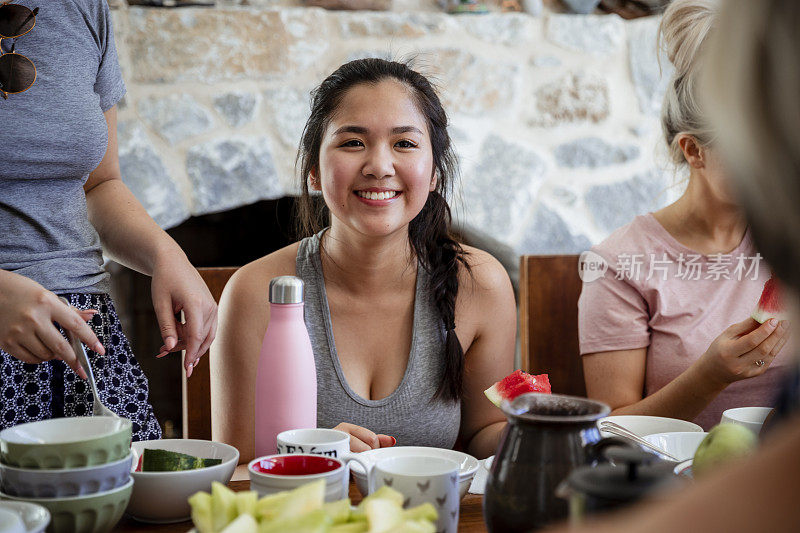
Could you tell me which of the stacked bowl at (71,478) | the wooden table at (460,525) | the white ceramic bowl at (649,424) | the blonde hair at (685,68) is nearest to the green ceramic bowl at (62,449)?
the stacked bowl at (71,478)

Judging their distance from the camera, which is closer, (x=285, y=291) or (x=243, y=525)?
(x=243, y=525)

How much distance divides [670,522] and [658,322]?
53.0 inches

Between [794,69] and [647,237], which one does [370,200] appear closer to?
[647,237]

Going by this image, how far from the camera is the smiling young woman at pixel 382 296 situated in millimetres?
1462

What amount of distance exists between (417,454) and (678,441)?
0.38 m

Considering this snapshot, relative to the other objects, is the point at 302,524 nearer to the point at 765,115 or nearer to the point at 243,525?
the point at 243,525

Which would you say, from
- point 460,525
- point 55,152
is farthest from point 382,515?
point 55,152

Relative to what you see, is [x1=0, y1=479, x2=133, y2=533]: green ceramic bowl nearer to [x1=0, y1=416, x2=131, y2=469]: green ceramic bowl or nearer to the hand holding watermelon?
[x1=0, y1=416, x2=131, y2=469]: green ceramic bowl

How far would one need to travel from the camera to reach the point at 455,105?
2873 mm

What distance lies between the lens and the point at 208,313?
3.59 ft

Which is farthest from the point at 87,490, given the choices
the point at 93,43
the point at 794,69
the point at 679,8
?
the point at 679,8

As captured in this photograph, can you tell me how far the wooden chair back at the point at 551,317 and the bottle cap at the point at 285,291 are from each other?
80 centimetres

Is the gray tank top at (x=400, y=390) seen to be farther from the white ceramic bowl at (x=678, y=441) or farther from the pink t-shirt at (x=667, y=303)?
the white ceramic bowl at (x=678, y=441)

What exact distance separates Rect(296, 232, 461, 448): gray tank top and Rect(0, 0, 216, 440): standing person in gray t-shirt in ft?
1.11
